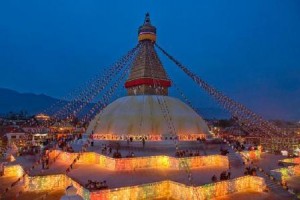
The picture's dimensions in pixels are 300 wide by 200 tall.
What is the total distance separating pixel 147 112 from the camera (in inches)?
816

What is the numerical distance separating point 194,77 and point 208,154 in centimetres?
615

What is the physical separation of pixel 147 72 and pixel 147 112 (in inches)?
151

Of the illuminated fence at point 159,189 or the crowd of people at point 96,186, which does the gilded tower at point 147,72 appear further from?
the crowd of people at point 96,186

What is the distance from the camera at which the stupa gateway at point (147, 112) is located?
19922 millimetres

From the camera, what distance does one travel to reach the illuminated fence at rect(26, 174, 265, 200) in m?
11.6

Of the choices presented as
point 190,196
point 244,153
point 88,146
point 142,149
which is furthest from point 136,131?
point 190,196

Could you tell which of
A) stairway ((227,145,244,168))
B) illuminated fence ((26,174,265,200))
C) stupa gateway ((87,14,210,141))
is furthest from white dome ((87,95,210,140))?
illuminated fence ((26,174,265,200))

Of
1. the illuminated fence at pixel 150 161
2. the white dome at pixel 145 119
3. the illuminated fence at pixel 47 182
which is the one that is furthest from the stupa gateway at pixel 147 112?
the illuminated fence at pixel 47 182

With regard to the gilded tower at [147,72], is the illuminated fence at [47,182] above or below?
below

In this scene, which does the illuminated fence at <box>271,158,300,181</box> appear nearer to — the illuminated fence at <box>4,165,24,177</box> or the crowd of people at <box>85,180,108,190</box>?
the crowd of people at <box>85,180,108,190</box>

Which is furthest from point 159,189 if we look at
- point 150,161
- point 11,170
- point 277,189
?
point 11,170

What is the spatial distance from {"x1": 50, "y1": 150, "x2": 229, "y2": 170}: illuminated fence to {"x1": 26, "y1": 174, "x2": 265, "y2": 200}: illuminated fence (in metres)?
2.50

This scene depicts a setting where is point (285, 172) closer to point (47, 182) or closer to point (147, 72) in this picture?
point (147, 72)

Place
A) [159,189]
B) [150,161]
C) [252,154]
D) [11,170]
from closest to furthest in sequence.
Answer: [159,189] → [150,161] → [11,170] → [252,154]
